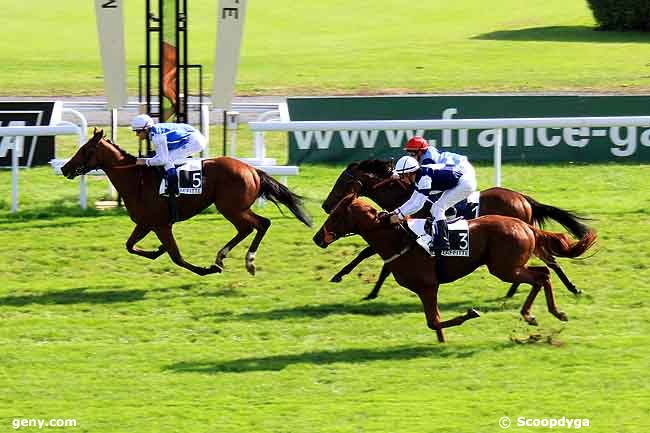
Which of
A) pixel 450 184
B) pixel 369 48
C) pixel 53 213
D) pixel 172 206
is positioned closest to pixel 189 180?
pixel 172 206

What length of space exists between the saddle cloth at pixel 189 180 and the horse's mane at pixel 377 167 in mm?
1397

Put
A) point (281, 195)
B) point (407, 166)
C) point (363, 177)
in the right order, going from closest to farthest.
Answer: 1. point (407, 166)
2. point (363, 177)
3. point (281, 195)

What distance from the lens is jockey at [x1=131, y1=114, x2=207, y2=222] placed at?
11.0 meters

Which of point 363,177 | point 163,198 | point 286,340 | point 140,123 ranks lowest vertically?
point 286,340

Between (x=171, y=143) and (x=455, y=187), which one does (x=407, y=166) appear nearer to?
(x=455, y=187)

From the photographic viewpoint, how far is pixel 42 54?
29.8m

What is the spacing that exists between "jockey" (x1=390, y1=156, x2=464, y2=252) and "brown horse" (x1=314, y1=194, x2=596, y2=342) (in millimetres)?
133

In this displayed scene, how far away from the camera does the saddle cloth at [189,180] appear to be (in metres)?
11.0

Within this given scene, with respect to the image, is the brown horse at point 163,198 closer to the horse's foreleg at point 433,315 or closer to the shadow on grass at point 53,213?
the shadow on grass at point 53,213

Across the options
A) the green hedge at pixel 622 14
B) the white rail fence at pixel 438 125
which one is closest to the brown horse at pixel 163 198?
the white rail fence at pixel 438 125

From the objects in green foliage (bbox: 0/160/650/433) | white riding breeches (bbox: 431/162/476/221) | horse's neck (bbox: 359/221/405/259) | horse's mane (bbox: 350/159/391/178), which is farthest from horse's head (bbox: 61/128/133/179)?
white riding breeches (bbox: 431/162/476/221)

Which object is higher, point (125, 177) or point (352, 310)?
point (125, 177)

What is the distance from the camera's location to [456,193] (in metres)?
9.46

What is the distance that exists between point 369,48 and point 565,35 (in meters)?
4.83
